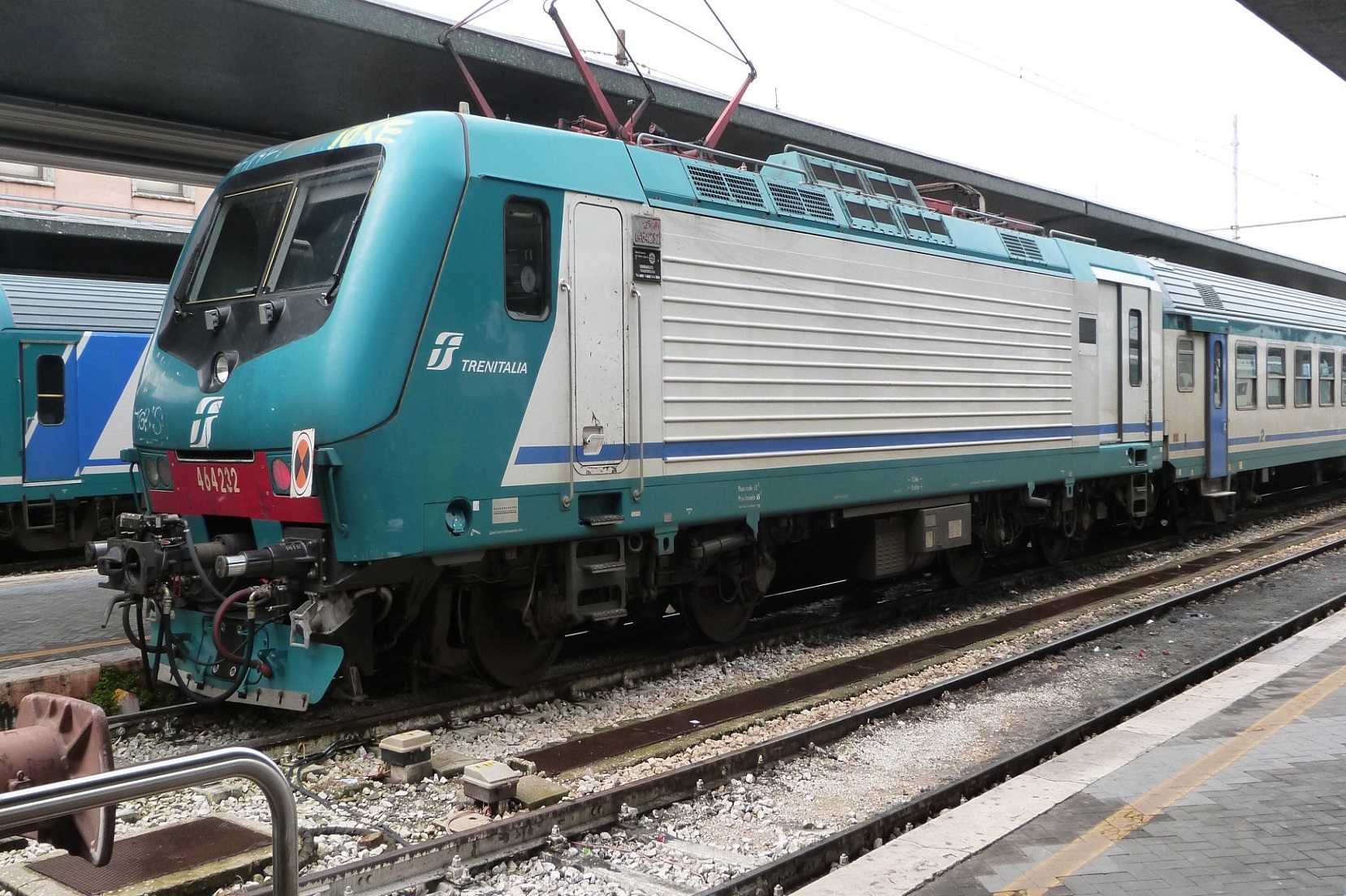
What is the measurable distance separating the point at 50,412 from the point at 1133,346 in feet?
43.8

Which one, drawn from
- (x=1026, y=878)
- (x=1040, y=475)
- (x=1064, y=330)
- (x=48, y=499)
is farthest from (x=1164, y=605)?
(x=48, y=499)

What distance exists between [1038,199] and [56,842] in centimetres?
1885

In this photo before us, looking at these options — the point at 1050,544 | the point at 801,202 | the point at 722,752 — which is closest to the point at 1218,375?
the point at 1050,544

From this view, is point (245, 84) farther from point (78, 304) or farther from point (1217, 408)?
point (1217, 408)

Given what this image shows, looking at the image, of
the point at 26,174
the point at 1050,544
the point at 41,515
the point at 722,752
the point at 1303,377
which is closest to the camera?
the point at 722,752

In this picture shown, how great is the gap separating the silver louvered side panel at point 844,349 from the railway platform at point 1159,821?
3.24 meters

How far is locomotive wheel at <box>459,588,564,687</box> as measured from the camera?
7141 mm

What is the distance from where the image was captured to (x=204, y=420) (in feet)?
21.3

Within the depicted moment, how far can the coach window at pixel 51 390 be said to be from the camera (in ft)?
45.6

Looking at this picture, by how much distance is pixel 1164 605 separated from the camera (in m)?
10.8

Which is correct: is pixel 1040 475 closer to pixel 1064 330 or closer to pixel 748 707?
pixel 1064 330

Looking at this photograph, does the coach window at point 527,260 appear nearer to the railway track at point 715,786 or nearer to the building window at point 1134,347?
the railway track at point 715,786

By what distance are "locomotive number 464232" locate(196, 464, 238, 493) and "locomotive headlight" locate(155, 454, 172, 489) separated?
381mm

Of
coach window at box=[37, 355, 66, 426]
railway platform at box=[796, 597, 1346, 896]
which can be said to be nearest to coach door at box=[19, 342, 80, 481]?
coach window at box=[37, 355, 66, 426]
